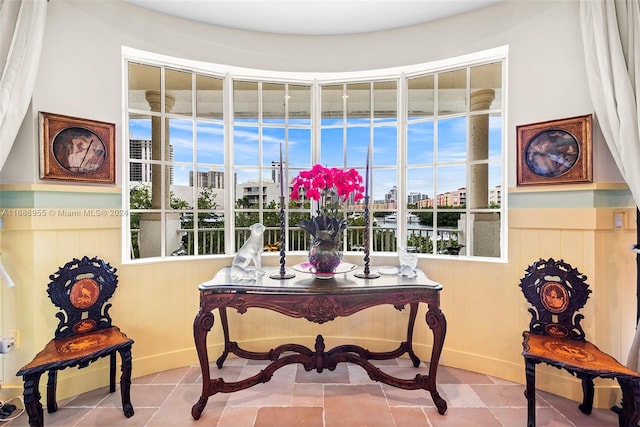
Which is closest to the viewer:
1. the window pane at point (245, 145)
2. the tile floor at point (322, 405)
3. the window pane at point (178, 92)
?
the tile floor at point (322, 405)

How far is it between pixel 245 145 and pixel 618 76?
283cm

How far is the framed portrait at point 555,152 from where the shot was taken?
2.26 meters

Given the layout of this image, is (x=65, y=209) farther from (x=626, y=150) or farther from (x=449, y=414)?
(x=626, y=150)

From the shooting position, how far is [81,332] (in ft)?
7.45

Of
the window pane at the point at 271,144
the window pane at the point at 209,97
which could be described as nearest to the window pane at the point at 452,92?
the window pane at the point at 271,144

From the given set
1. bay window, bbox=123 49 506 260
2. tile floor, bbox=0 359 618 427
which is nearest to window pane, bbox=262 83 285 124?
bay window, bbox=123 49 506 260

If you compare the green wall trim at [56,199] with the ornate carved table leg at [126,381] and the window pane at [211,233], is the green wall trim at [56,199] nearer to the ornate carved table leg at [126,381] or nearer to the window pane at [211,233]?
the window pane at [211,233]

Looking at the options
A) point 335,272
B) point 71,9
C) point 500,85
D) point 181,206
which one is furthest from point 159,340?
point 500,85

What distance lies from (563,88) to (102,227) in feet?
11.7

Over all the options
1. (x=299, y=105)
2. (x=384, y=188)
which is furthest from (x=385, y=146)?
(x=299, y=105)

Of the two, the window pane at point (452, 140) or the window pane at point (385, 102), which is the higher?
the window pane at point (385, 102)

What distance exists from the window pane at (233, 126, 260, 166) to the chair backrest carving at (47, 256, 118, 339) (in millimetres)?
1419

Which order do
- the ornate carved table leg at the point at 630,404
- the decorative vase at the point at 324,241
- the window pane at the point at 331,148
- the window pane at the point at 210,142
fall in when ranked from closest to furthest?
1. the ornate carved table leg at the point at 630,404
2. the decorative vase at the point at 324,241
3. the window pane at the point at 210,142
4. the window pane at the point at 331,148

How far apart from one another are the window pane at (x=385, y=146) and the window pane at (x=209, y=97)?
4.89 ft
